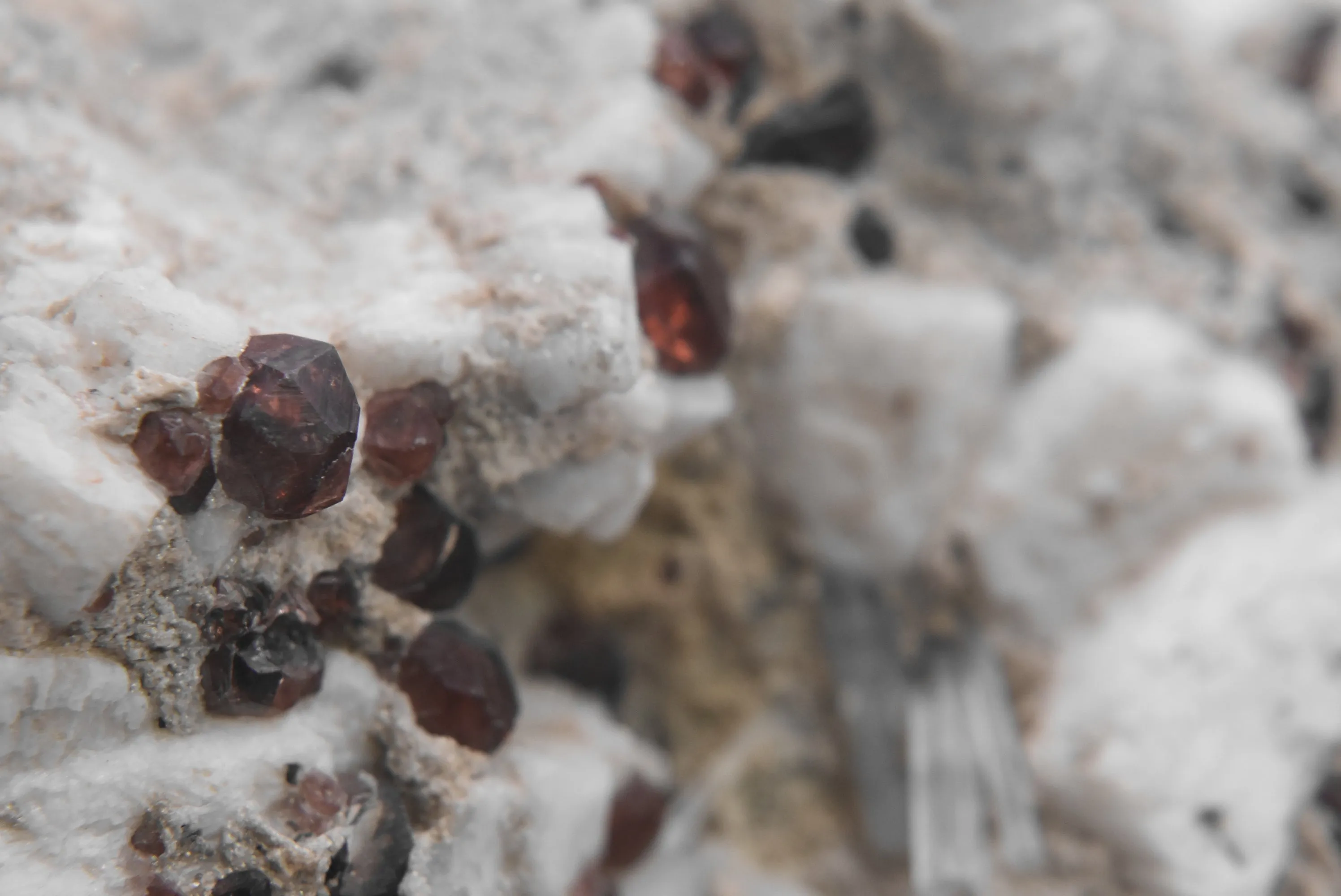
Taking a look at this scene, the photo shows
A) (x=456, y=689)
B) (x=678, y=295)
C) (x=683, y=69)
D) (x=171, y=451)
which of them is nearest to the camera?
(x=171, y=451)

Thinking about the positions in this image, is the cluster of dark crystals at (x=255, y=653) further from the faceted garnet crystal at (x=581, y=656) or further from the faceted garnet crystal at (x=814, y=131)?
the faceted garnet crystal at (x=814, y=131)

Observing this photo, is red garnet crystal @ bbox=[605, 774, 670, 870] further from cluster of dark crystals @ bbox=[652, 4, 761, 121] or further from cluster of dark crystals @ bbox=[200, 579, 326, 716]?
cluster of dark crystals @ bbox=[652, 4, 761, 121]

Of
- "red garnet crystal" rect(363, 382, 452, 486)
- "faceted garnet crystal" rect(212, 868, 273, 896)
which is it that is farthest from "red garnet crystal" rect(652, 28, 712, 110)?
"faceted garnet crystal" rect(212, 868, 273, 896)

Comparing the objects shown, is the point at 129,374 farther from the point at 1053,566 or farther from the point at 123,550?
the point at 1053,566

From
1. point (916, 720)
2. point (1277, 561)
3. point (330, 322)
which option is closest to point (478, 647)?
point (330, 322)

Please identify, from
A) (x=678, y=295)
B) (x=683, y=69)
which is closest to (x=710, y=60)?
(x=683, y=69)

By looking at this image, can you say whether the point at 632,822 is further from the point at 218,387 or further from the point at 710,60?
the point at 710,60

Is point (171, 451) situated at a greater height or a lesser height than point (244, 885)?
greater
